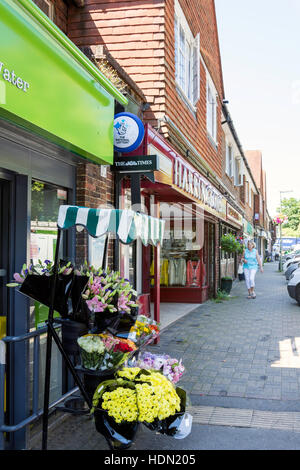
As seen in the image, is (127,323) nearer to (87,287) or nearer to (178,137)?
(87,287)

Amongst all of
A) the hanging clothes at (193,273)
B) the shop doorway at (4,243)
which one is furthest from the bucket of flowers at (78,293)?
the hanging clothes at (193,273)

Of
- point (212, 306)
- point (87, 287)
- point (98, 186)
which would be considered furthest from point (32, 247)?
point (212, 306)

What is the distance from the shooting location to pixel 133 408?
3232 millimetres

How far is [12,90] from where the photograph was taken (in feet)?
10.0

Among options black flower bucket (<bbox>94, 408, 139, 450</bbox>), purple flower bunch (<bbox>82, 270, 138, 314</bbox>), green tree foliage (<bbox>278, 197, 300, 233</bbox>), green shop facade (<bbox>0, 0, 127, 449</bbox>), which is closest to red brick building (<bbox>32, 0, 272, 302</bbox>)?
green shop facade (<bbox>0, 0, 127, 449</bbox>)

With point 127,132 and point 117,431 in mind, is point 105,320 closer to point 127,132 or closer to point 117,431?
point 117,431

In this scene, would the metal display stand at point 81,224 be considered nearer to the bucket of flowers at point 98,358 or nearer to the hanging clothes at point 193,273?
the bucket of flowers at point 98,358

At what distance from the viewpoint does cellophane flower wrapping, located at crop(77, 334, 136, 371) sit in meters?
3.49

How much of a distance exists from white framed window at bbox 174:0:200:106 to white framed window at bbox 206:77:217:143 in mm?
2596

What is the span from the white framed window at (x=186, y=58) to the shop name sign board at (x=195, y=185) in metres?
1.96

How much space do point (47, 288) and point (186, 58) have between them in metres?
8.32

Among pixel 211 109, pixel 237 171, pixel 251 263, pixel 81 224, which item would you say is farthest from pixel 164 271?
pixel 237 171

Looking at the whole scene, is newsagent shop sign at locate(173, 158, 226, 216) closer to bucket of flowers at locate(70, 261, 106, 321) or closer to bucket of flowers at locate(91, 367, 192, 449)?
bucket of flowers at locate(70, 261, 106, 321)

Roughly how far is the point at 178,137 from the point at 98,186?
3.83 m
